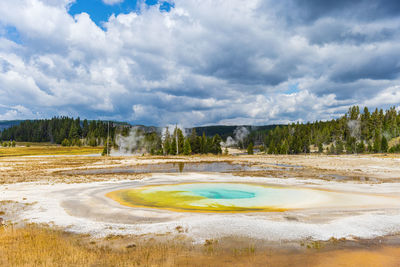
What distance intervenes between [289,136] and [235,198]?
108614mm

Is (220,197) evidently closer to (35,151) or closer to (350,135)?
(35,151)

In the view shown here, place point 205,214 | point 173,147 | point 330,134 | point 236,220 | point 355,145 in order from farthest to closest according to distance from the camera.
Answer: point 330,134 → point 355,145 → point 173,147 → point 205,214 → point 236,220

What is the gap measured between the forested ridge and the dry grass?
75.5 m

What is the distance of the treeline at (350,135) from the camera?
10038 centimetres

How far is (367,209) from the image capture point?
44.1ft

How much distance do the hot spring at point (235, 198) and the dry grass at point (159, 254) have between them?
535cm

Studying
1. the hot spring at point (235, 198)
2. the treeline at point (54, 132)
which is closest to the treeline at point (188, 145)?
the hot spring at point (235, 198)

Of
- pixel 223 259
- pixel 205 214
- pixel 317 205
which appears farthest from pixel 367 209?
pixel 223 259

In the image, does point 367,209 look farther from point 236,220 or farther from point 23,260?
point 23,260

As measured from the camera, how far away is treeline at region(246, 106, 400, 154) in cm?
10038

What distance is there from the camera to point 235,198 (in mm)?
17234

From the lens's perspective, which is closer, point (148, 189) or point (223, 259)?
point (223, 259)

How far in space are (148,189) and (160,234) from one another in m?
11.0

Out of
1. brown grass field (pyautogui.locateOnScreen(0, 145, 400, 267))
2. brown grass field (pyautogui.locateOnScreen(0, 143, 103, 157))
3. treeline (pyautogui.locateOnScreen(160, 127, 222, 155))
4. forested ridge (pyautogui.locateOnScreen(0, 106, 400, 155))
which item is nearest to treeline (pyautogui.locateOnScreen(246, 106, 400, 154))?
forested ridge (pyautogui.locateOnScreen(0, 106, 400, 155))
